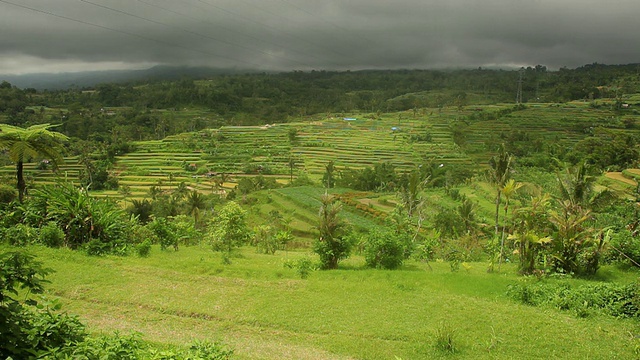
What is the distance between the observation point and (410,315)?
9133 millimetres

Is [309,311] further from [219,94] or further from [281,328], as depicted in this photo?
[219,94]

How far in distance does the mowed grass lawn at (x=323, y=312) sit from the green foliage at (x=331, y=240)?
751 mm

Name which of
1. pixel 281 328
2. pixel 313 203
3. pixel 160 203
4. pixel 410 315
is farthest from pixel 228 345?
pixel 313 203

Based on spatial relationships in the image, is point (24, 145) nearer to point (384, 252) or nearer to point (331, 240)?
point (331, 240)

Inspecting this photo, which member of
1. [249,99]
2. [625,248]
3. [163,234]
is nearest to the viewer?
[625,248]

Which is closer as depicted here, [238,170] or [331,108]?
[238,170]

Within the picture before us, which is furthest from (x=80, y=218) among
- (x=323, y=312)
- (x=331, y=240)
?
(x=323, y=312)

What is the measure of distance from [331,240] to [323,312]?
3890mm

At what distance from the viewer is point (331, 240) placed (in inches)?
508

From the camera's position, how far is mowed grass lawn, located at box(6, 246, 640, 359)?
7723mm

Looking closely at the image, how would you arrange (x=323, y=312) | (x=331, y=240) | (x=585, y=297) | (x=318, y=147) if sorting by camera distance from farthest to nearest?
(x=318, y=147) → (x=331, y=240) → (x=585, y=297) → (x=323, y=312)

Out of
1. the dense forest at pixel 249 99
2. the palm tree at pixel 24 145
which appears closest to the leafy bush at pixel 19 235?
the palm tree at pixel 24 145

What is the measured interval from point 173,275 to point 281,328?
13.3 ft

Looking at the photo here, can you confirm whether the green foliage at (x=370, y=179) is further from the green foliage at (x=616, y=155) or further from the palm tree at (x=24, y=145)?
the palm tree at (x=24, y=145)
